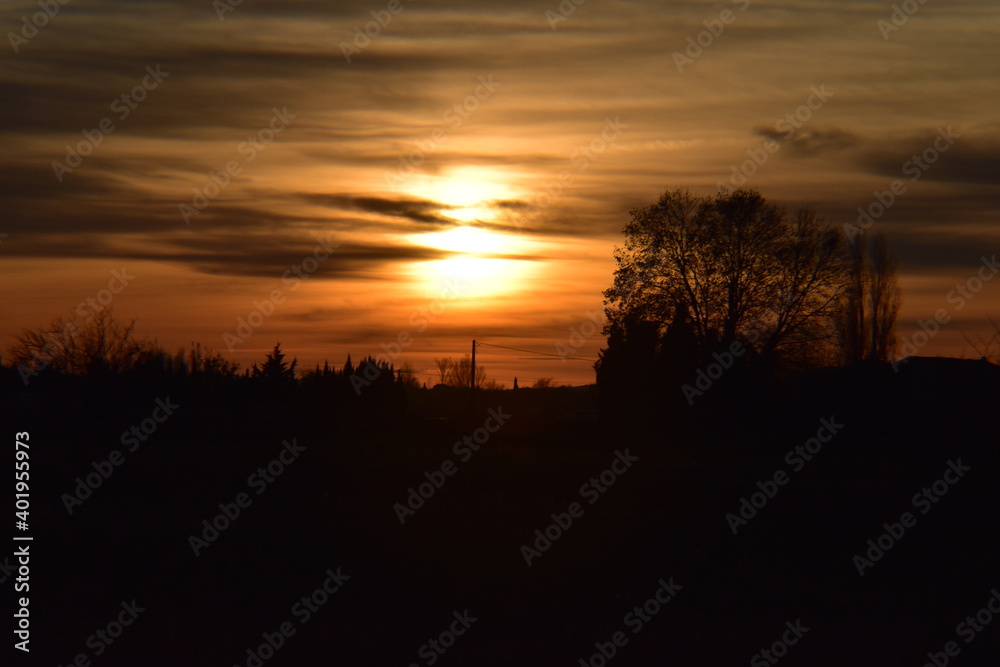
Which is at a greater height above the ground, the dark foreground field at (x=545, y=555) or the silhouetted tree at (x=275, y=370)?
the silhouetted tree at (x=275, y=370)

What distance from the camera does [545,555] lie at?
41.6ft

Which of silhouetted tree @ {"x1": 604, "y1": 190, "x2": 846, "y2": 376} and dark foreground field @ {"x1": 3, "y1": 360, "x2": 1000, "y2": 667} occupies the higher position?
silhouetted tree @ {"x1": 604, "y1": 190, "x2": 846, "y2": 376}

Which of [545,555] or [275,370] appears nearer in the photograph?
[545,555]

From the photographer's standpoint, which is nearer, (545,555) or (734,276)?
(545,555)

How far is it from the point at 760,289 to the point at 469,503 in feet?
111

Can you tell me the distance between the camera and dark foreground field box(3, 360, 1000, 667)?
887cm

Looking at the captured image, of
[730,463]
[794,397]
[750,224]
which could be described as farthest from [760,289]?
[730,463]

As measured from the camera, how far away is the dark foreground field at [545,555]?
8.87 meters

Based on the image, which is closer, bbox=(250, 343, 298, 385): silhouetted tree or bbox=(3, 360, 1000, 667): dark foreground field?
bbox=(3, 360, 1000, 667): dark foreground field

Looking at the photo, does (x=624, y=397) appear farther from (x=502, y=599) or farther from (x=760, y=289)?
(x=502, y=599)

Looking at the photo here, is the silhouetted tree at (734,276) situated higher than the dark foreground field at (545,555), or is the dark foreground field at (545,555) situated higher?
the silhouetted tree at (734,276)

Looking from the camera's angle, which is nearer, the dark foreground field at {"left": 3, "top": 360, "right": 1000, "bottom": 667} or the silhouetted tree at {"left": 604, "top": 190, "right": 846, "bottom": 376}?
the dark foreground field at {"left": 3, "top": 360, "right": 1000, "bottom": 667}

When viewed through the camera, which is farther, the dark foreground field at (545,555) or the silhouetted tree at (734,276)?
the silhouetted tree at (734,276)

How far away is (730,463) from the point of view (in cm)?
2969
